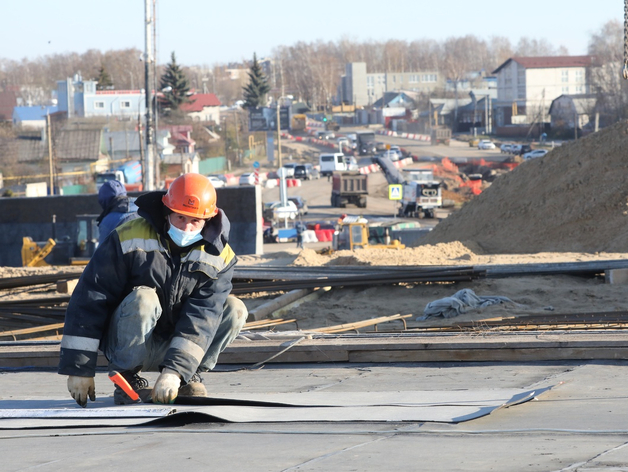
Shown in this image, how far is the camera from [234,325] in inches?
188

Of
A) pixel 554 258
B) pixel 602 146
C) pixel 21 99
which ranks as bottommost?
pixel 554 258

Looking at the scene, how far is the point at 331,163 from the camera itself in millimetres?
71812

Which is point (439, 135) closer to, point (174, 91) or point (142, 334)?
point (174, 91)

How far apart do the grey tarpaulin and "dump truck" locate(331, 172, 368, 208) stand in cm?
4317

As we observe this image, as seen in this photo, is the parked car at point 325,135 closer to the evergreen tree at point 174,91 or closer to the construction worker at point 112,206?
the evergreen tree at point 174,91

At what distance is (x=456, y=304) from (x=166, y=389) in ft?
19.0

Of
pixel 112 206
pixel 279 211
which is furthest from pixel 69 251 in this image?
pixel 279 211

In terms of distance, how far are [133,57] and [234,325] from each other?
162219 mm

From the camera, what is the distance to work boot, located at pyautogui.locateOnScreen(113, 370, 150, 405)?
4555mm

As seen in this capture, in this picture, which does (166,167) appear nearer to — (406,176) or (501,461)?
(406,176)

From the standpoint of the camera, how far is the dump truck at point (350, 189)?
53375mm

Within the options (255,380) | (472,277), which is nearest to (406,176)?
(472,277)

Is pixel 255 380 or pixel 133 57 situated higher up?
pixel 133 57

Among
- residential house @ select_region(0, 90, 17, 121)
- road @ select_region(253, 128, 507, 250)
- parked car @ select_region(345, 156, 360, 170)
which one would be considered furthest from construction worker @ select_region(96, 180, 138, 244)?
residential house @ select_region(0, 90, 17, 121)
